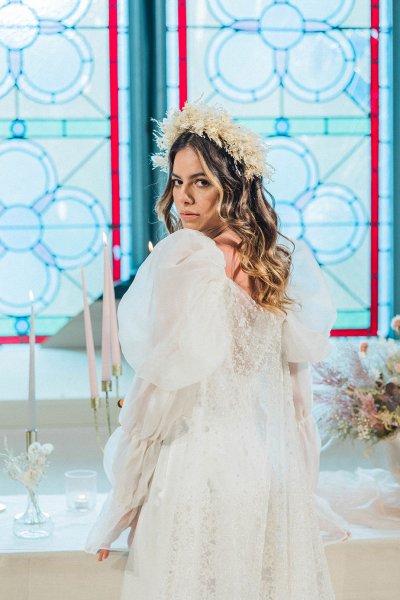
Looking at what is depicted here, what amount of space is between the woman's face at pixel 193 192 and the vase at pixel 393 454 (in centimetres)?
77

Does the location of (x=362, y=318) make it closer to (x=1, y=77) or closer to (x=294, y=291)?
(x=1, y=77)

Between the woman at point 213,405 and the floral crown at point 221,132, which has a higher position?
the floral crown at point 221,132

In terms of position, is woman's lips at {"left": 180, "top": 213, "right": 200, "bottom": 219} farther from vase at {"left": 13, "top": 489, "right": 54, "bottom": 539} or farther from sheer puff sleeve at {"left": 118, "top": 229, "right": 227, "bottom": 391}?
vase at {"left": 13, "top": 489, "right": 54, "bottom": 539}

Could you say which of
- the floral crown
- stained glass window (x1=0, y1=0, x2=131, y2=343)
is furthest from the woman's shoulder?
stained glass window (x1=0, y1=0, x2=131, y2=343)

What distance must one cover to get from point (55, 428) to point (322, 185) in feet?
6.52

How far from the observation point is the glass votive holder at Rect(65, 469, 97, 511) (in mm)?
2484

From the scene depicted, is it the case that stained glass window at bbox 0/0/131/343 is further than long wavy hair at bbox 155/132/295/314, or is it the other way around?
stained glass window at bbox 0/0/131/343

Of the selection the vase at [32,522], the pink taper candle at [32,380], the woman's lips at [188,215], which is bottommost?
the vase at [32,522]

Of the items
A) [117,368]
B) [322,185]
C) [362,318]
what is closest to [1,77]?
[322,185]

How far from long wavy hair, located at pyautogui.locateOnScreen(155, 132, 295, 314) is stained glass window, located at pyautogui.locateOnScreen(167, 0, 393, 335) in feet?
9.99

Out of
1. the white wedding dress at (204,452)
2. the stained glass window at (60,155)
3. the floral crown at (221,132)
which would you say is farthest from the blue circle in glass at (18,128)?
the white wedding dress at (204,452)

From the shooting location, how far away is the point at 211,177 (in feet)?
7.07

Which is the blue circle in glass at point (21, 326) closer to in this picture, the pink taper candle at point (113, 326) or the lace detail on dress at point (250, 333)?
the pink taper candle at point (113, 326)

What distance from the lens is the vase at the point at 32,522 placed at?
2.30 metres
